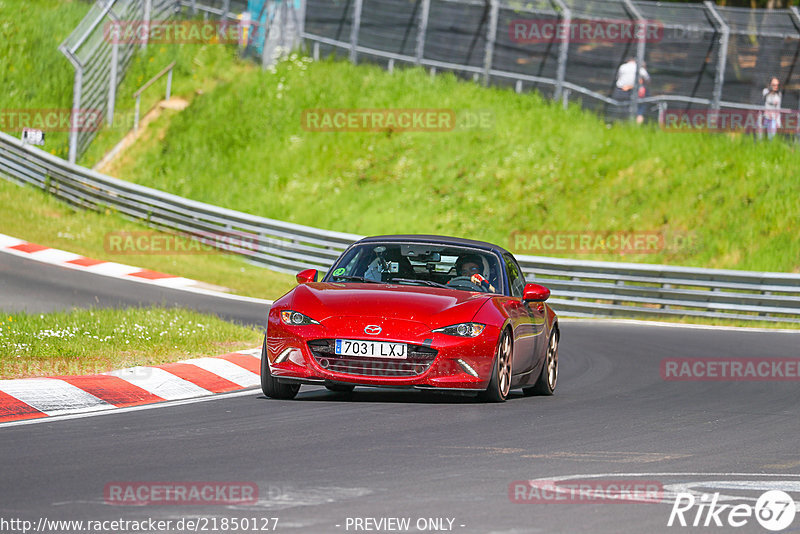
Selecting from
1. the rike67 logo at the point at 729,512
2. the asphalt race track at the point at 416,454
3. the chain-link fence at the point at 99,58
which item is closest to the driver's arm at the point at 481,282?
the asphalt race track at the point at 416,454

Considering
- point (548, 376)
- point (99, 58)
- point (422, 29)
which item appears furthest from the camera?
point (99, 58)

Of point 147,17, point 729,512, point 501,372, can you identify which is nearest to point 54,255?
point 147,17

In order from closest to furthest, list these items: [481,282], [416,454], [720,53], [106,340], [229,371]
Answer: [416,454] → [481,282] → [229,371] → [106,340] → [720,53]

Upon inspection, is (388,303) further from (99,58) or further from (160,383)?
(99,58)

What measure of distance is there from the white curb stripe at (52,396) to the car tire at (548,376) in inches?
161

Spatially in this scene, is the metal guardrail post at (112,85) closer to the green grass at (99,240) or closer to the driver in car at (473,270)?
the green grass at (99,240)

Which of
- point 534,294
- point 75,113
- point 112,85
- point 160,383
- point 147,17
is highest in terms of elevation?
point 147,17

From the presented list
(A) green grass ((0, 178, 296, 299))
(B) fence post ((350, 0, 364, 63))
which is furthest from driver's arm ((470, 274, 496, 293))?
(B) fence post ((350, 0, 364, 63))

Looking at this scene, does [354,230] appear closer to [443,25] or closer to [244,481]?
[443,25]

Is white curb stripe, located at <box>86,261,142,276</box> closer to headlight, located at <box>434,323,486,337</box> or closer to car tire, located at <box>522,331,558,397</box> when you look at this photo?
car tire, located at <box>522,331,558,397</box>

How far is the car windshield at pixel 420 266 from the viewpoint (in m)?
11.3

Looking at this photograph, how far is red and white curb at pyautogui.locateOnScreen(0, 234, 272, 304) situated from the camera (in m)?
23.1

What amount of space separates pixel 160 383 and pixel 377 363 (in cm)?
194

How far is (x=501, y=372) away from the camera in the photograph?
10805mm
